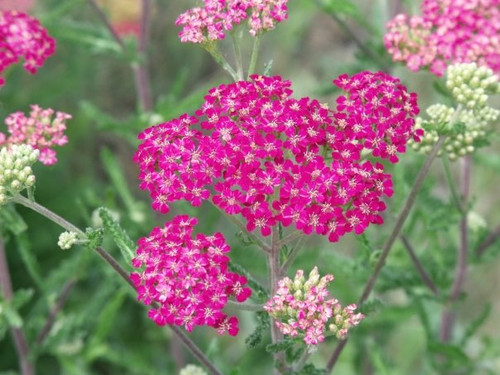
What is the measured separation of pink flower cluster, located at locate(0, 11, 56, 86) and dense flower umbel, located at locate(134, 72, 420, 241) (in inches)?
33.8

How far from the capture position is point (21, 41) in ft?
9.57

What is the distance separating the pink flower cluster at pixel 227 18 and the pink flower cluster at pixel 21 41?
0.75 metres

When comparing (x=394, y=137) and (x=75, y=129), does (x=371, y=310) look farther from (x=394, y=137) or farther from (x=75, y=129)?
(x=75, y=129)

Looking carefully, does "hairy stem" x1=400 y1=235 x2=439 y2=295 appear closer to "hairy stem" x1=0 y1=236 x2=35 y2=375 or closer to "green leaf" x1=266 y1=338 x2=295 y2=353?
"green leaf" x1=266 y1=338 x2=295 y2=353

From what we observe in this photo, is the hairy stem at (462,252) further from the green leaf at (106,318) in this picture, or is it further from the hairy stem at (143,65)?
the hairy stem at (143,65)

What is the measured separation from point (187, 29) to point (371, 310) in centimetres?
112

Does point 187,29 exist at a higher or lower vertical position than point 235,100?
higher

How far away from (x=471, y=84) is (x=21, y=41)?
1705 millimetres

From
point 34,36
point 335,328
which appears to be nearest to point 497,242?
point 335,328

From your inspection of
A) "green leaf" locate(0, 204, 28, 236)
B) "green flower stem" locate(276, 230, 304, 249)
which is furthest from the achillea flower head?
"green leaf" locate(0, 204, 28, 236)

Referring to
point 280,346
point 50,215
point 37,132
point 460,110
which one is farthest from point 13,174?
A: point 460,110

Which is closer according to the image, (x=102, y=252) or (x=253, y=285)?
(x=102, y=252)

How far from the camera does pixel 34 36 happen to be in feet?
9.74

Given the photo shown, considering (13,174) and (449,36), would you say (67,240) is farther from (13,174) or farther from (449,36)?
(449,36)
